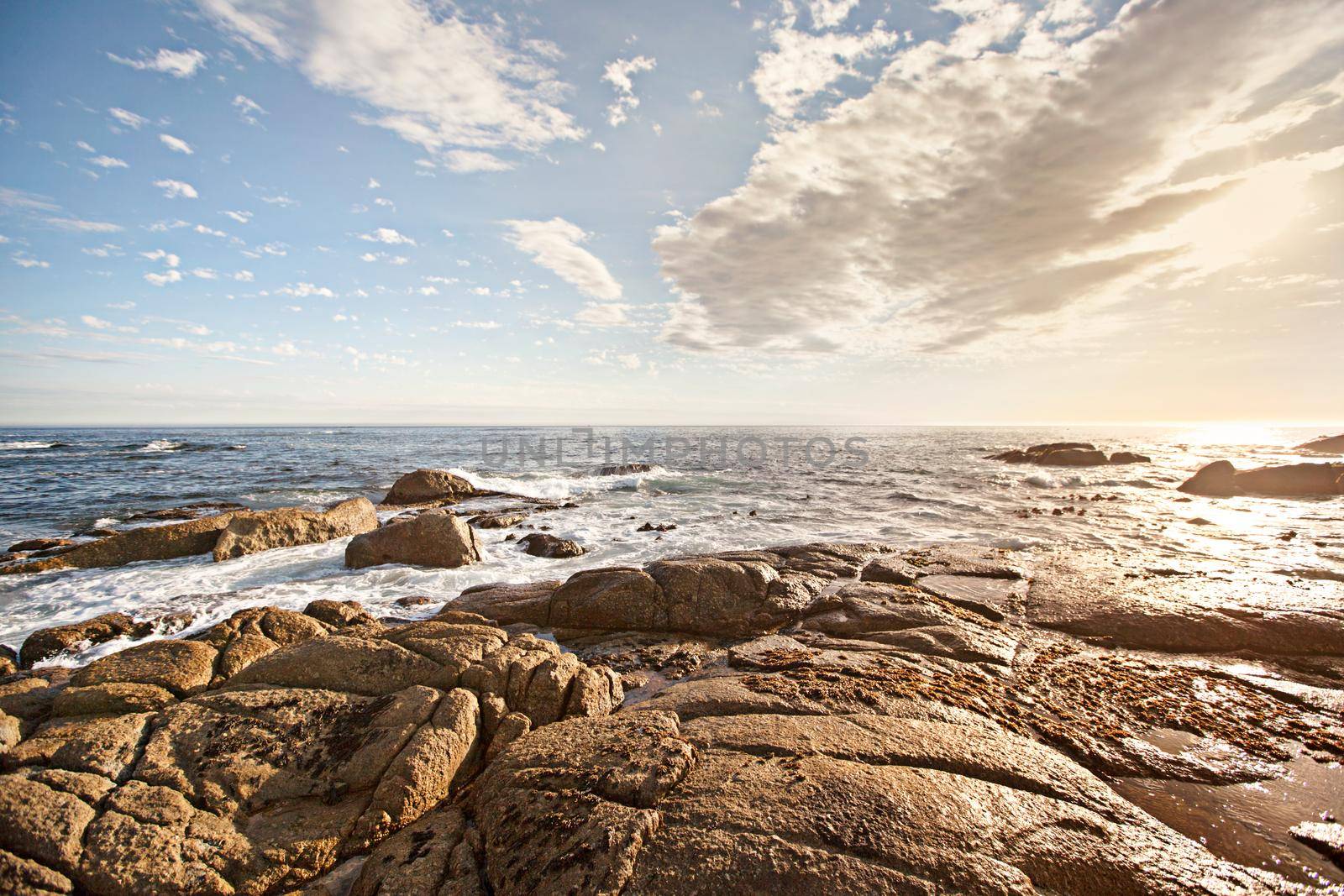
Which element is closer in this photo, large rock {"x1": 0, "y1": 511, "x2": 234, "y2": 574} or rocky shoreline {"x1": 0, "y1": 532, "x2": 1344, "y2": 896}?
rocky shoreline {"x1": 0, "y1": 532, "x2": 1344, "y2": 896}

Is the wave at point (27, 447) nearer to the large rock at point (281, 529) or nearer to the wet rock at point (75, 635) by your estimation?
the large rock at point (281, 529)

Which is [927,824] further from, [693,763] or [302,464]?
[302,464]

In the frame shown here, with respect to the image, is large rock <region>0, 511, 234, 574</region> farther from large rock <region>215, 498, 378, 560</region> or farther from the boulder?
the boulder

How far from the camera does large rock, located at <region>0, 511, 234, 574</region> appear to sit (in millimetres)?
12500

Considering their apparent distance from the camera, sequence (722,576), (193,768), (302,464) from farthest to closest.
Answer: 1. (302,464)
2. (722,576)
3. (193,768)

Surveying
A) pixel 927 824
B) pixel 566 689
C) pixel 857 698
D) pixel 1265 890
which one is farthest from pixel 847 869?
pixel 566 689

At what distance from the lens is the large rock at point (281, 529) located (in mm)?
13531

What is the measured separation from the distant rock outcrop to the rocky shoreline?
44174 millimetres

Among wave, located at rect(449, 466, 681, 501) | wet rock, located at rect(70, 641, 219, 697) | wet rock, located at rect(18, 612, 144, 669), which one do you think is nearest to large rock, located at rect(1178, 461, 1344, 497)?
wave, located at rect(449, 466, 681, 501)

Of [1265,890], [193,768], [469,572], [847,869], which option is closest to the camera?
[847,869]

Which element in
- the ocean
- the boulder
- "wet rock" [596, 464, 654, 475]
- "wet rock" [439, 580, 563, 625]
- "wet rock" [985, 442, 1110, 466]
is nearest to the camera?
"wet rock" [439, 580, 563, 625]

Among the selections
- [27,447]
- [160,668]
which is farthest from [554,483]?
[27,447]

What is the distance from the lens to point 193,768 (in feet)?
14.3

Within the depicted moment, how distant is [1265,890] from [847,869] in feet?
9.90
